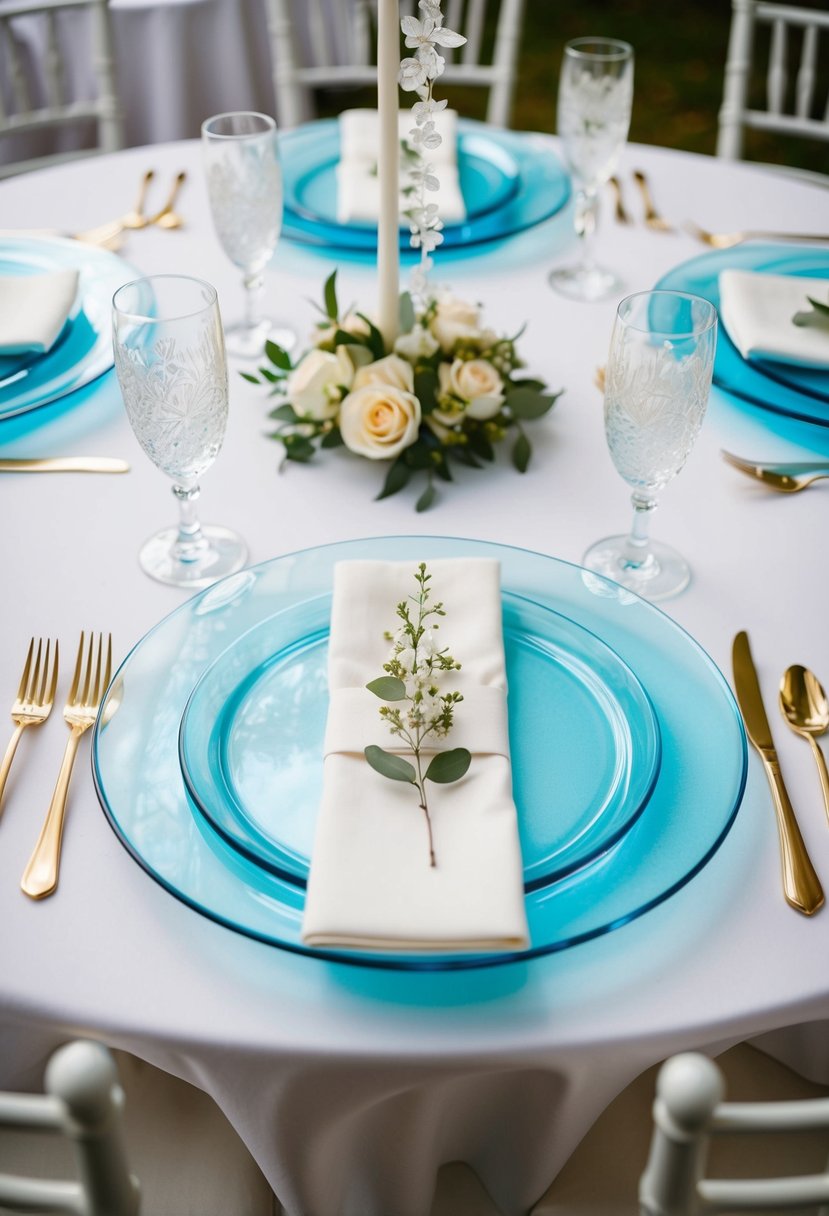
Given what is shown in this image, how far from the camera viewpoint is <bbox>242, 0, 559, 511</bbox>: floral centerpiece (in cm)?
107

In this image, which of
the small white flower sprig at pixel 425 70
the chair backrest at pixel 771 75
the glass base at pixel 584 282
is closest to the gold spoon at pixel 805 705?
the small white flower sprig at pixel 425 70

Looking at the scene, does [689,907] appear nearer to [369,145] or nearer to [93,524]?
[93,524]

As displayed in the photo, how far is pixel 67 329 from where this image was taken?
4.11ft

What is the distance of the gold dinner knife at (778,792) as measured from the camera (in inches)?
28.4

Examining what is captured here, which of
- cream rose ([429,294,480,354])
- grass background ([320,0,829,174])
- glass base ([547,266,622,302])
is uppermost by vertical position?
cream rose ([429,294,480,354])

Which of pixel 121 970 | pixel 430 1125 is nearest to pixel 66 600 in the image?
pixel 121 970

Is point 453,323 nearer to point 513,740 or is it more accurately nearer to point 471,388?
point 471,388

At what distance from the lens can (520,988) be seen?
26.0 inches

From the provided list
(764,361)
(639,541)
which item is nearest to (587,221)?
(764,361)

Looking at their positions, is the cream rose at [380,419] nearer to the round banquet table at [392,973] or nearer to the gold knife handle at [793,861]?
the round banquet table at [392,973]

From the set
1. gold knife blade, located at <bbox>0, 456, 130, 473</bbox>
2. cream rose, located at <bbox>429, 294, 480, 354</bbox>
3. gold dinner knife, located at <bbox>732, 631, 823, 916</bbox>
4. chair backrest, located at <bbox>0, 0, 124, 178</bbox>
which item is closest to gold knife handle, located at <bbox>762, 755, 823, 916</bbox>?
gold dinner knife, located at <bbox>732, 631, 823, 916</bbox>

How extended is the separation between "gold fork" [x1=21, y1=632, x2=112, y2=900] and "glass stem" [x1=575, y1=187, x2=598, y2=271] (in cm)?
84

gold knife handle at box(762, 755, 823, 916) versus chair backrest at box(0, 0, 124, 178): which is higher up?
chair backrest at box(0, 0, 124, 178)

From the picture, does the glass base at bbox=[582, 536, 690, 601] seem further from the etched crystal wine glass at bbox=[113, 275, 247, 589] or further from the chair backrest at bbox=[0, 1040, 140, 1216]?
the chair backrest at bbox=[0, 1040, 140, 1216]
